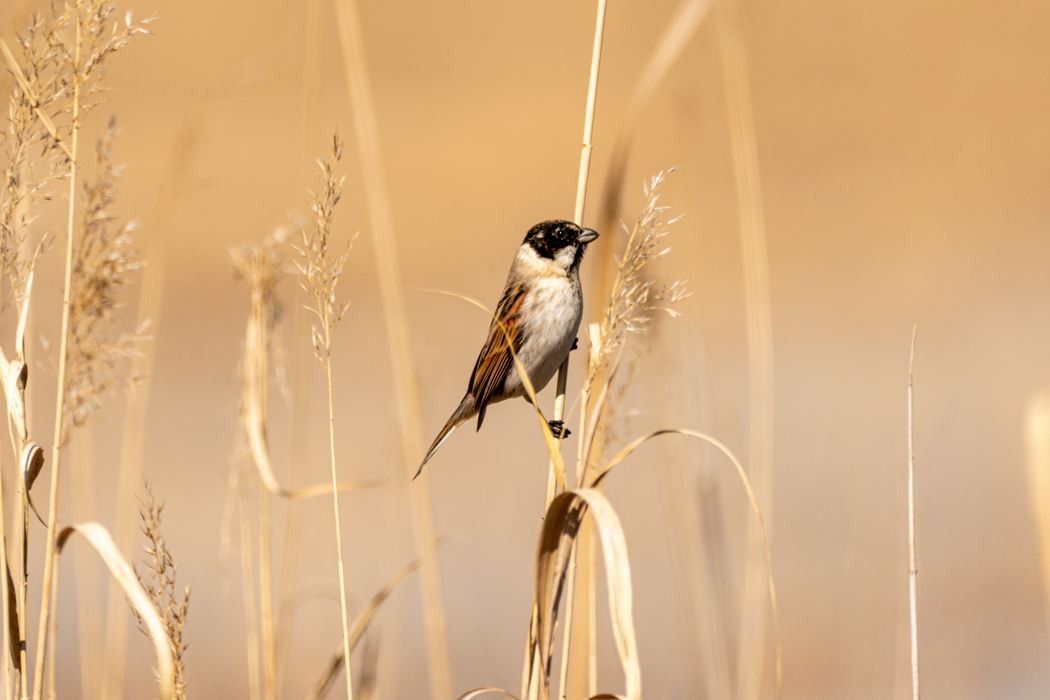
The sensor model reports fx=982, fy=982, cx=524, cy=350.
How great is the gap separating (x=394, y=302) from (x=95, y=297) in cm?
92

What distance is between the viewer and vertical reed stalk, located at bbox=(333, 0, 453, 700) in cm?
277

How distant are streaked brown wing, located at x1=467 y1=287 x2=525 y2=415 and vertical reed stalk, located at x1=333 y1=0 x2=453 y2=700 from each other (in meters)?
0.37

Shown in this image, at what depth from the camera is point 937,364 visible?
8242mm

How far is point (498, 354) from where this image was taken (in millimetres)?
3379

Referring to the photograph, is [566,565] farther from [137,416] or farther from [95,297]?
[137,416]

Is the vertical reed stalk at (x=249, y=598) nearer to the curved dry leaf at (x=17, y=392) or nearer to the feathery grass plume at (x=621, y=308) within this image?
the curved dry leaf at (x=17, y=392)

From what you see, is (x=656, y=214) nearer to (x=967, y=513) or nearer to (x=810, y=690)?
(x=810, y=690)

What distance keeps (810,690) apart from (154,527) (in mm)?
4692

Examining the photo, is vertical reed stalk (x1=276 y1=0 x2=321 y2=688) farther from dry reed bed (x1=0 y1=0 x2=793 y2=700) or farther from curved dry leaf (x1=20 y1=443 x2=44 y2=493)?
curved dry leaf (x1=20 y1=443 x2=44 y2=493)

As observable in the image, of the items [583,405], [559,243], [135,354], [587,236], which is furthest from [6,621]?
[559,243]

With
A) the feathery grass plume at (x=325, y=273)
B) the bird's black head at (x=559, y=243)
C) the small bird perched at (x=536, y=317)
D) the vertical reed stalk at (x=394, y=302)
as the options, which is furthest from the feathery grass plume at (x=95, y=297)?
the bird's black head at (x=559, y=243)

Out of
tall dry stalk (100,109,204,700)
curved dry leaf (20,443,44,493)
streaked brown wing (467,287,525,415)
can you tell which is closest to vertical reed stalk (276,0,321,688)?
tall dry stalk (100,109,204,700)

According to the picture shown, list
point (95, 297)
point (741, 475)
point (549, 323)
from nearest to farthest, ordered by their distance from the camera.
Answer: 1. point (741, 475)
2. point (95, 297)
3. point (549, 323)

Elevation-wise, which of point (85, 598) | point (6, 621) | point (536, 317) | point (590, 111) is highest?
point (590, 111)
